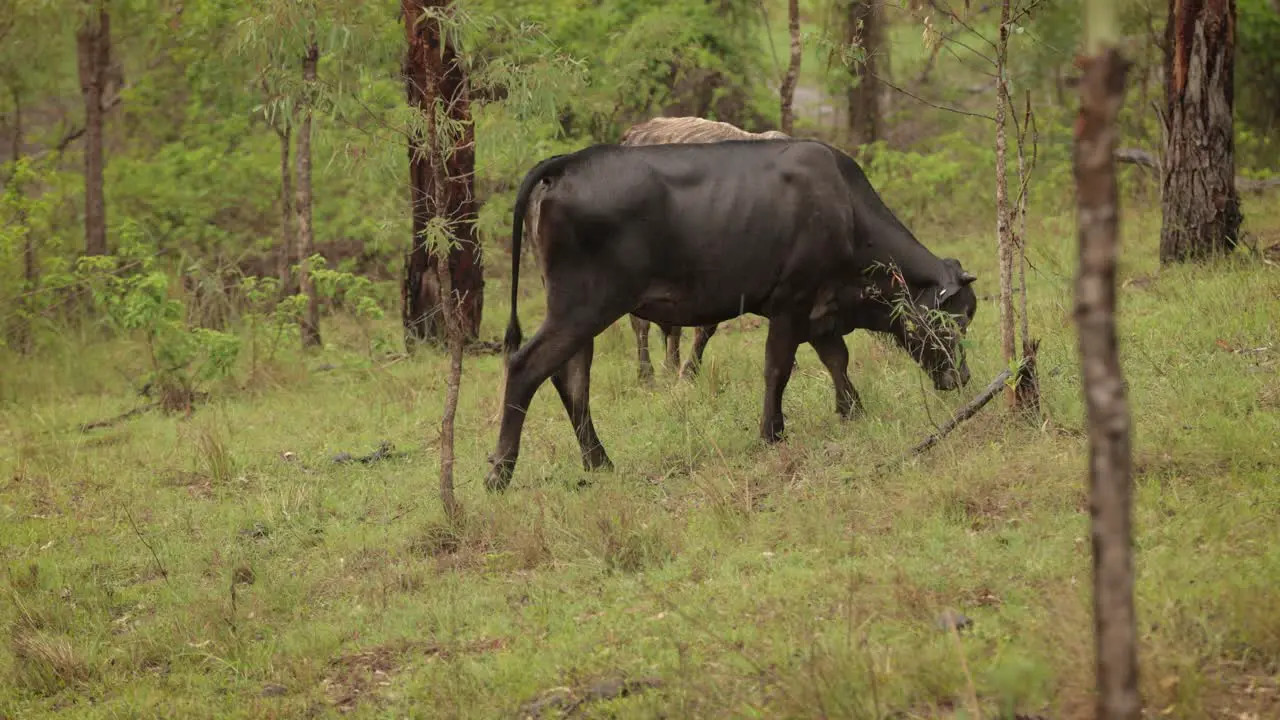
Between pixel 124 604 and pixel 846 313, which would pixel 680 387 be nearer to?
pixel 846 313

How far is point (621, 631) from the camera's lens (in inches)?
218

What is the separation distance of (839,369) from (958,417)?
1.35 meters

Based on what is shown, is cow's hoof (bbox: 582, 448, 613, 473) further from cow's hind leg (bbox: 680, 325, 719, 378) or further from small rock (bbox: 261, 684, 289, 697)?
small rock (bbox: 261, 684, 289, 697)

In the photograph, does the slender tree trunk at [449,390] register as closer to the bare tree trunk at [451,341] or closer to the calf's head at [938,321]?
the bare tree trunk at [451,341]

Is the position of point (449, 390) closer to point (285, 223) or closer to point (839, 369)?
point (839, 369)

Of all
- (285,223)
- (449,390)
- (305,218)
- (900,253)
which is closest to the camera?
(449,390)

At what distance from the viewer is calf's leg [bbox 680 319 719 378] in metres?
10.0

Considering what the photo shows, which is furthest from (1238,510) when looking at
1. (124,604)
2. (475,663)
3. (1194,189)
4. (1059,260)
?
(1059,260)

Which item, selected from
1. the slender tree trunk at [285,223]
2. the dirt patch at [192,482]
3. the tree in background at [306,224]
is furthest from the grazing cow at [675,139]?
the slender tree trunk at [285,223]

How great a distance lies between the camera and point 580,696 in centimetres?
502

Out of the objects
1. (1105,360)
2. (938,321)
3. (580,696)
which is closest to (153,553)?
(580,696)

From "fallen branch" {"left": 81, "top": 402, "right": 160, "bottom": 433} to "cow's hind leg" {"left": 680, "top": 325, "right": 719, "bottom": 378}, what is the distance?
478 centimetres

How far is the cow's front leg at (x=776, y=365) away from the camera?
8.20 m

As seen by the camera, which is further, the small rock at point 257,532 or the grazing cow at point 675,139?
the grazing cow at point 675,139
